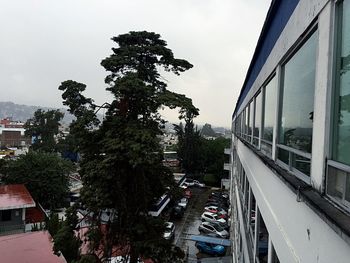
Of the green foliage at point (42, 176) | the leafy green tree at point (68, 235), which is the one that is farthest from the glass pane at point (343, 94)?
the green foliage at point (42, 176)

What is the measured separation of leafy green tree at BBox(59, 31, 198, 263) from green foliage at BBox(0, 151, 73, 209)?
1605cm

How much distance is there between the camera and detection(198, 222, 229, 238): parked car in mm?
20172

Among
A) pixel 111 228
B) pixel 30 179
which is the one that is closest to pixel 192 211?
pixel 30 179

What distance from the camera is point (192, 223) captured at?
77.5 feet

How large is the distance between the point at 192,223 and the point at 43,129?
2431 cm

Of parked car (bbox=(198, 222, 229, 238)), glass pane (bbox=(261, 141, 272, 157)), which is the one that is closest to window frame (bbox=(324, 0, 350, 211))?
glass pane (bbox=(261, 141, 272, 157))

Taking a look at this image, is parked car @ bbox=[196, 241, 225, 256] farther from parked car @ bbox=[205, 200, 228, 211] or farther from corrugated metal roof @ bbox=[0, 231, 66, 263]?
parked car @ bbox=[205, 200, 228, 211]

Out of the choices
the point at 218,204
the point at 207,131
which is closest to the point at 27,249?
the point at 218,204

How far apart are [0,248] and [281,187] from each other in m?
11.3

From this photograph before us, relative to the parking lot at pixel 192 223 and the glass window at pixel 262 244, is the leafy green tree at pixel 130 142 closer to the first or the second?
the glass window at pixel 262 244

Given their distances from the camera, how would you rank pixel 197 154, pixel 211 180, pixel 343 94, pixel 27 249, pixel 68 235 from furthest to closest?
pixel 197 154 → pixel 211 180 → pixel 27 249 → pixel 68 235 → pixel 343 94

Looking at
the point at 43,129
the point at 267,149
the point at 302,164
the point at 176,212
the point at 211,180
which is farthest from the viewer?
the point at 43,129

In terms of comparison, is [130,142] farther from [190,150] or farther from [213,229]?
[190,150]

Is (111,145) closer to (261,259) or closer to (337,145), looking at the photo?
→ (261,259)
